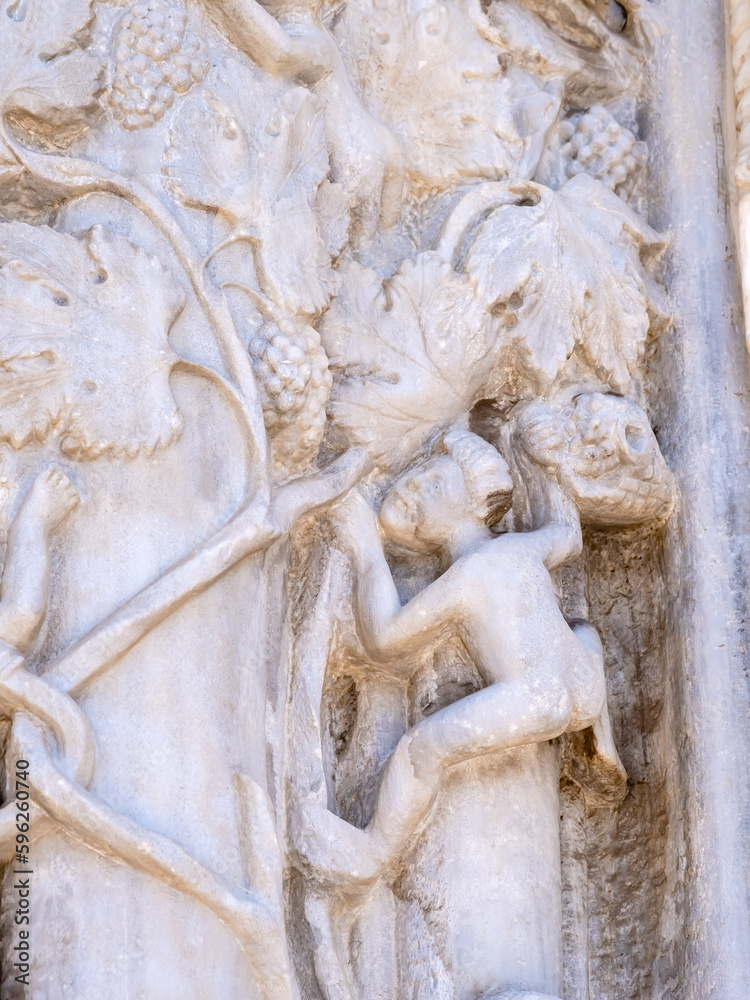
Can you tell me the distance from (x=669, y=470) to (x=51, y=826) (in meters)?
1.30

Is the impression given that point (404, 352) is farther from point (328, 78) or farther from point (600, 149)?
point (600, 149)

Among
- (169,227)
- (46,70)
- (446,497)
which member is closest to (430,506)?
(446,497)

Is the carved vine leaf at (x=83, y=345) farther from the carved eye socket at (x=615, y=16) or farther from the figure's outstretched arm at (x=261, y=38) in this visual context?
the carved eye socket at (x=615, y=16)

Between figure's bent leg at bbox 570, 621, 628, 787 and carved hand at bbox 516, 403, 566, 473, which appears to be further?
carved hand at bbox 516, 403, 566, 473

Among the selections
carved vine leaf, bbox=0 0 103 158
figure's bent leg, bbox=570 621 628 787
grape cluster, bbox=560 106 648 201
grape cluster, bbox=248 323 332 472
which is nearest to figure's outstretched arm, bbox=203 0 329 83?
carved vine leaf, bbox=0 0 103 158

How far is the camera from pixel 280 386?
2.62 metres

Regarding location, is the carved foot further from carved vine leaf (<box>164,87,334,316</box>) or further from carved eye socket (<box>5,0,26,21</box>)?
carved eye socket (<box>5,0,26,21</box>)

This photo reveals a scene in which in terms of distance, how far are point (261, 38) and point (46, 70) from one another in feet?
1.24

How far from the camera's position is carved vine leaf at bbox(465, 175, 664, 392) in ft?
9.53

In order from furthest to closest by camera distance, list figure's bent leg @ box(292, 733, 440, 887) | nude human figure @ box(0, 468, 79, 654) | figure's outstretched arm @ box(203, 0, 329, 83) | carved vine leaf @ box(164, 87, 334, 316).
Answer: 1. figure's outstretched arm @ box(203, 0, 329, 83)
2. carved vine leaf @ box(164, 87, 334, 316)
3. figure's bent leg @ box(292, 733, 440, 887)
4. nude human figure @ box(0, 468, 79, 654)

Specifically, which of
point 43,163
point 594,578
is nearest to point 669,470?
point 594,578

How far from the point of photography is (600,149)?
3180 millimetres

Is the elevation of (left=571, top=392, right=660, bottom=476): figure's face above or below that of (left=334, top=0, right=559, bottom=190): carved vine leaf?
below

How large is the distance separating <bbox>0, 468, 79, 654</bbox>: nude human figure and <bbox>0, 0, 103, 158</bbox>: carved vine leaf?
1.80 ft
